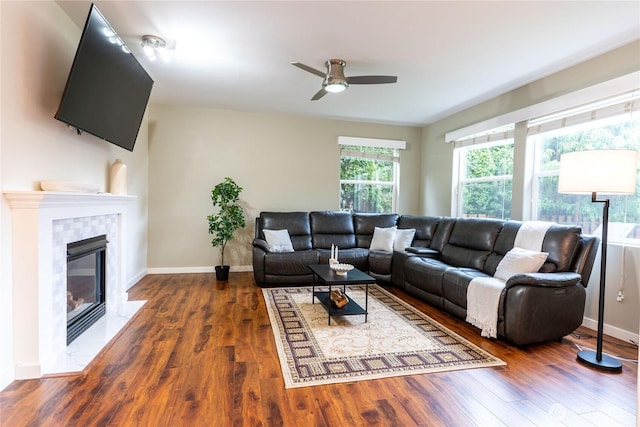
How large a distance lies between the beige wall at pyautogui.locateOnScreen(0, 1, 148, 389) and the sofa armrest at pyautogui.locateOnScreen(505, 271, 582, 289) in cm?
354

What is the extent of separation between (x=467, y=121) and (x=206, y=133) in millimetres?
3986

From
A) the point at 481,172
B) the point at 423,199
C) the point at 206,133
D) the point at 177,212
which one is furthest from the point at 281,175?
the point at 481,172

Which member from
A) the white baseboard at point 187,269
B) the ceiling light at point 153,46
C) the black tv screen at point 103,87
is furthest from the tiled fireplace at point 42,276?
the white baseboard at point 187,269

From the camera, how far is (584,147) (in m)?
3.23

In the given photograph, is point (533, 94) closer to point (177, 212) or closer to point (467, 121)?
point (467, 121)

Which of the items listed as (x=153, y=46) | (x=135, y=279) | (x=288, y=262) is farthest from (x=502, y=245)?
(x=135, y=279)

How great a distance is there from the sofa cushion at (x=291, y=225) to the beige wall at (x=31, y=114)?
7.62 ft

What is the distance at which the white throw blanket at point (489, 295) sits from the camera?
8.75 feet

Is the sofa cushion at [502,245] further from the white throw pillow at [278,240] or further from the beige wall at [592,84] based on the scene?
the white throw pillow at [278,240]

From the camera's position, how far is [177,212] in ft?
16.2

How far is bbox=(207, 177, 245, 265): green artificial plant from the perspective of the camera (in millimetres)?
4582

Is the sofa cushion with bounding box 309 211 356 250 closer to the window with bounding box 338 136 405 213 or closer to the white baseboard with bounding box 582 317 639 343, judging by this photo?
the window with bounding box 338 136 405 213

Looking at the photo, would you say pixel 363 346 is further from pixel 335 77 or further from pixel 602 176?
pixel 335 77

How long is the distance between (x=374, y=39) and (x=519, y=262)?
7.82ft
